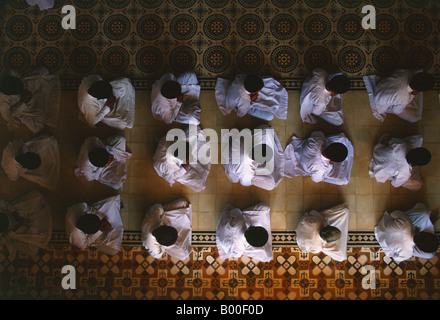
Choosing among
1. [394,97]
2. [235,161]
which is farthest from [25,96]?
[394,97]

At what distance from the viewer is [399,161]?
4375mm

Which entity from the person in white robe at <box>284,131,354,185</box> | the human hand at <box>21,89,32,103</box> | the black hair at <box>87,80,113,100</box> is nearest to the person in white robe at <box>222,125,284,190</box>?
the person in white robe at <box>284,131,354,185</box>

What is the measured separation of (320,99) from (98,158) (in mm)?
3014

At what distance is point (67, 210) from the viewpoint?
4.55 meters

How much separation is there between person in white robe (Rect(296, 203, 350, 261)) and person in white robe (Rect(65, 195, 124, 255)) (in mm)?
Answer: 2534

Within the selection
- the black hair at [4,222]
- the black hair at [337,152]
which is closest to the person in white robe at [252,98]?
the black hair at [337,152]

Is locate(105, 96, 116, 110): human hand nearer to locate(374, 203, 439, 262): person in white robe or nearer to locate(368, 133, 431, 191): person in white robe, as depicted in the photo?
locate(368, 133, 431, 191): person in white robe

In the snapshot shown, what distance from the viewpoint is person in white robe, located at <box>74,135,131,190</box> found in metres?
4.36

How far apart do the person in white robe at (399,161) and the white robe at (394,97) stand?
1.07ft

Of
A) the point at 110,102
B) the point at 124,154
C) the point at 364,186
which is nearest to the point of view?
the point at 110,102

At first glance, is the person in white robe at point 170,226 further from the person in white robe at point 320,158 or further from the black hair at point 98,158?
the person in white robe at point 320,158

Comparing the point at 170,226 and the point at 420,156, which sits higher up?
the point at 420,156

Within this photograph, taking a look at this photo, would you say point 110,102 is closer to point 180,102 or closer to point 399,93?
point 180,102
